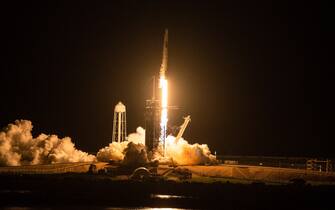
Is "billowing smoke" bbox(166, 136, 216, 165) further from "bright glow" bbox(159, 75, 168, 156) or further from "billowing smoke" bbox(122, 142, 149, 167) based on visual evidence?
"billowing smoke" bbox(122, 142, 149, 167)

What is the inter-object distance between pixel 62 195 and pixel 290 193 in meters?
17.1

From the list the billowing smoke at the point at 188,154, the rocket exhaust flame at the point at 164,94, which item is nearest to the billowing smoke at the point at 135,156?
the billowing smoke at the point at 188,154

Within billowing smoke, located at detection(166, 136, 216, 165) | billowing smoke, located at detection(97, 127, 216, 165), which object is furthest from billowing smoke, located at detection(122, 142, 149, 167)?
billowing smoke, located at detection(166, 136, 216, 165)

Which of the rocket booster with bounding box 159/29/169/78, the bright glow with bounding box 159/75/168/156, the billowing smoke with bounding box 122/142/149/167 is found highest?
the rocket booster with bounding box 159/29/169/78

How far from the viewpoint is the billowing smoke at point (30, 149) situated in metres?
73.9

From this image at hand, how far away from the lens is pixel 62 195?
47500 mm

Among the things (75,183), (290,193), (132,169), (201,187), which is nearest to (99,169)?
(132,169)

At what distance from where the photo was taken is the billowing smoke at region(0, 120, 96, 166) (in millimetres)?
73938

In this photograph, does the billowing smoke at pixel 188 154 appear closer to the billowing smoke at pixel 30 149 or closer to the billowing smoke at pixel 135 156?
the billowing smoke at pixel 135 156

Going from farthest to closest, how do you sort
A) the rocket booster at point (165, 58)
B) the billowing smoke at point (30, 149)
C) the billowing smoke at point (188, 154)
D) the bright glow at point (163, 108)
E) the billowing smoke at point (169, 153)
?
the billowing smoke at point (30, 149) < the rocket booster at point (165, 58) < the bright glow at point (163, 108) < the billowing smoke at point (188, 154) < the billowing smoke at point (169, 153)

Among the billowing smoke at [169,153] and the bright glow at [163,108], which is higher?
the bright glow at [163,108]

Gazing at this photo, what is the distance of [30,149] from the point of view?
76250 mm

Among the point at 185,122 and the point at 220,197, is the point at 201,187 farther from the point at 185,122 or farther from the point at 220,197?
the point at 185,122

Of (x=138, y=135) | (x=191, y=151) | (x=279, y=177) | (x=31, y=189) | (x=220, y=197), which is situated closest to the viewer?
(x=220, y=197)
